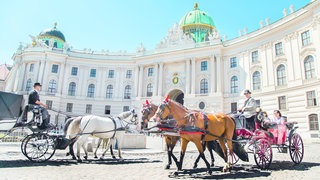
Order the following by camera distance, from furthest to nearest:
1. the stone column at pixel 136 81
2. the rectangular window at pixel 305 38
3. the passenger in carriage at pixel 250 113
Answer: the stone column at pixel 136 81, the rectangular window at pixel 305 38, the passenger in carriage at pixel 250 113

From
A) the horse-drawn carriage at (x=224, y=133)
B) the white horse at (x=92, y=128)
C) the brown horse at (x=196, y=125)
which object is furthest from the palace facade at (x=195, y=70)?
the white horse at (x=92, y=128)

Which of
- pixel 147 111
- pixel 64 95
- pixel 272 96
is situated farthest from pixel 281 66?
pixel 64 95

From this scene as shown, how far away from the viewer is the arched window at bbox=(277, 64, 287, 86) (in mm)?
29698

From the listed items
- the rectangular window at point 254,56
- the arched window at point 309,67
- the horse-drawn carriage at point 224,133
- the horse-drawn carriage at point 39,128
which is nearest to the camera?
the horse-drawn carriage at point 224,133

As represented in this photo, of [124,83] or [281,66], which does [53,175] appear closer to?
[281,66]

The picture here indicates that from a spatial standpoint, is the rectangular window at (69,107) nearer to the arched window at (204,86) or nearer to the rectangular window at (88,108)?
the rectangular window at (88,108)

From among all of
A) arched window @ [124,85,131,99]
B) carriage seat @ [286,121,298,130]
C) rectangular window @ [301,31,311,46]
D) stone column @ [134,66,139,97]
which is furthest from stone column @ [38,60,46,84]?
rectangular window @ [301,31,311,46]

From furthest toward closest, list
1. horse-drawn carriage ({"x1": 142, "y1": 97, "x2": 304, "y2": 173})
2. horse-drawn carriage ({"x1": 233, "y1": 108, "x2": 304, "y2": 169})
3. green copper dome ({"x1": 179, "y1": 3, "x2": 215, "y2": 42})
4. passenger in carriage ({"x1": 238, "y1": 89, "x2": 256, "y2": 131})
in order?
green copper dome ({"x1": 179, "y1": 3, "x2": 215, "y2": 42}) → passenger in carriage ({"x1": 238, "y1": 89, "x2": 256, "y2": 131}) → horse-drawn carriage ({"x1": 233, "y1": 108, "x2": 304, "y2": 169}) → horse-drawn carriage ({"x1": 142, "y1": 97, "x2": 304, "y2": 173})

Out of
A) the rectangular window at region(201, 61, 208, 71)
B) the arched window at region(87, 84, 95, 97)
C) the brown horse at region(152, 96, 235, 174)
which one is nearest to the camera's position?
the brown horse at region(152, 96, 235, 174)

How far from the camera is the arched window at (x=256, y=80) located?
109 feet

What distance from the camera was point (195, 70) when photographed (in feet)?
133

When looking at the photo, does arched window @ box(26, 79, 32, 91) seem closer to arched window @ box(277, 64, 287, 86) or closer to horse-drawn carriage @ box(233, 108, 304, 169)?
arched window @ box(277, 64, 287, 86)

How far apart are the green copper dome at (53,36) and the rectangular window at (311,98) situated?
4929 centimetres

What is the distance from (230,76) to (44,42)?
4065 cm
